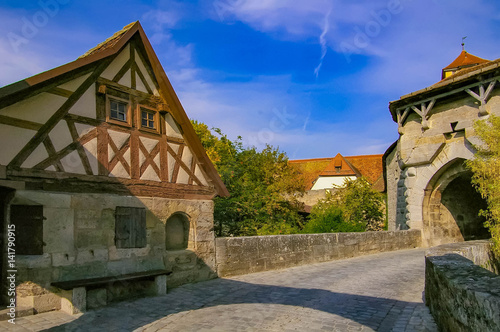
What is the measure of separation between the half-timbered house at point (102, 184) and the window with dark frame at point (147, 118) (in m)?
0.02

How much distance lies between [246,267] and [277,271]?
2.74 ft

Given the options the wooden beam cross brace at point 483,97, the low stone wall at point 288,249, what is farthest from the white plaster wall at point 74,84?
the wooden beam cross brace at point 483,97

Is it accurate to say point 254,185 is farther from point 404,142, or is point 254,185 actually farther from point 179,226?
point 179,226

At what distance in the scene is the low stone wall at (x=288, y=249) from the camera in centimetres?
844

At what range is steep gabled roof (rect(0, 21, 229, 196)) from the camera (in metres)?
5.41

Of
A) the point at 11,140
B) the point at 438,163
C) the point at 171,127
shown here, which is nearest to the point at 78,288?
the point at 11,140

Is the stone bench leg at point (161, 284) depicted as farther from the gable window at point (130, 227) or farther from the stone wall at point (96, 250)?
the gable window at point (130, 227)

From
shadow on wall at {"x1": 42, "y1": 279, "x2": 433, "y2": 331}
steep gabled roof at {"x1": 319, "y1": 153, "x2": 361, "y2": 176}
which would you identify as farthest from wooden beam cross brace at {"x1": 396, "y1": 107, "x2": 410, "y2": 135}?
steep gabled roof at {"x1": 319, "y1": 153, "x2": 361, "y2": 176}

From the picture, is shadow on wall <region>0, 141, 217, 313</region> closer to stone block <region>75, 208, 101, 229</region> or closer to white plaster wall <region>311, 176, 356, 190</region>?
stone block <region>75, 208, 101, 229</region>

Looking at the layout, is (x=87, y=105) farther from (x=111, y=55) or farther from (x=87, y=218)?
(x=87, y=218)

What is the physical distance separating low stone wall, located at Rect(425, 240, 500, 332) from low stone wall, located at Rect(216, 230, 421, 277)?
457 centimetres

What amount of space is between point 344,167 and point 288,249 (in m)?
33.3

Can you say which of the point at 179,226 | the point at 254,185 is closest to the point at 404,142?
the point at 254,185

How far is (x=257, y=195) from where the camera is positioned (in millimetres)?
15398
